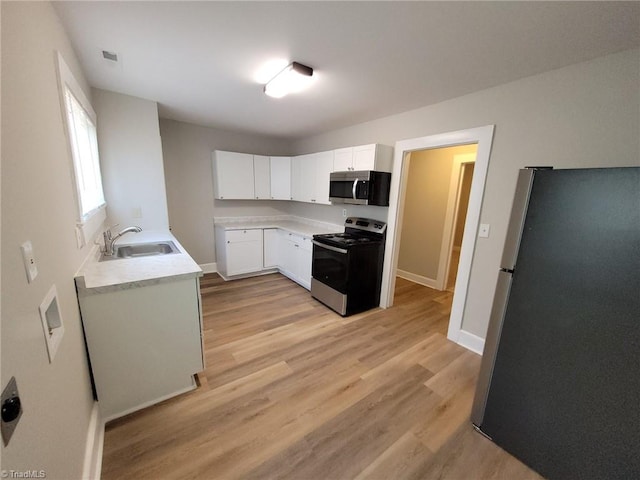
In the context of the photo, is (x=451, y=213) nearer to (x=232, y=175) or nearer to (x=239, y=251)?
(x=239, y=251)

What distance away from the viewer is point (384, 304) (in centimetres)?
330

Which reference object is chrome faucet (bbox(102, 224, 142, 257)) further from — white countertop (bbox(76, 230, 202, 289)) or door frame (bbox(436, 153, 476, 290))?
door frame (bbox(436, 153, 476, 290))

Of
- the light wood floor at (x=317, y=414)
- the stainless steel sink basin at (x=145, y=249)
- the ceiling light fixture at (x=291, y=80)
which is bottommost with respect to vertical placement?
the light wood floor at (x=317, y=414)

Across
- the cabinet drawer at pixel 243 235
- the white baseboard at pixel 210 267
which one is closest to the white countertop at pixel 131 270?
the cabinet drawer at pixel 243 235

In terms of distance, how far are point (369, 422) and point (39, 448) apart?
1.63 m

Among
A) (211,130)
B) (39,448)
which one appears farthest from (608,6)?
(211,130)

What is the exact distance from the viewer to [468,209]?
240 centimetres

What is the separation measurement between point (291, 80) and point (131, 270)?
190cm

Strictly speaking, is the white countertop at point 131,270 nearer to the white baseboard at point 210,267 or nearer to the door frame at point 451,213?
the white baseboard at point 210,267

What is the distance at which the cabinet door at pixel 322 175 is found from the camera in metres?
3.58

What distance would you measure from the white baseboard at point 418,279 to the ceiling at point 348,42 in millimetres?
2816

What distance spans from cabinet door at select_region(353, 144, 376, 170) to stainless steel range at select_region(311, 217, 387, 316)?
2.36 feet

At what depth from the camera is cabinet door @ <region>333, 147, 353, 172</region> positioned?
3.23 meters

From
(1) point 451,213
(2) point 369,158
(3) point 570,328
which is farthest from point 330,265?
(3) point 570,328
